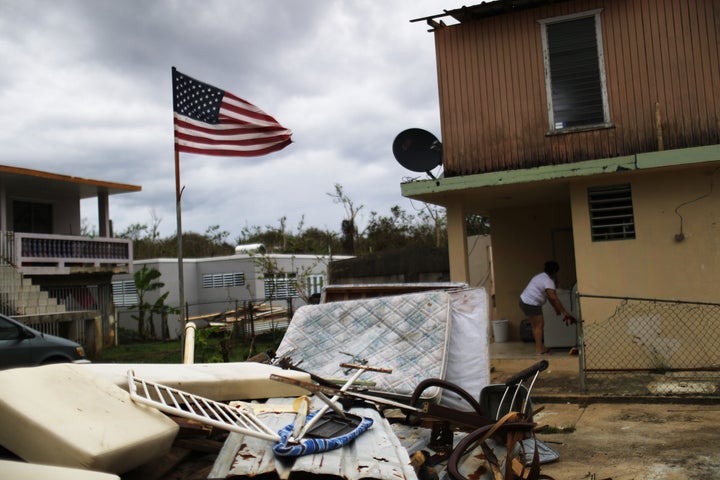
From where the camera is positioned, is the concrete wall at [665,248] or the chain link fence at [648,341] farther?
the concrete wall at [665,248]

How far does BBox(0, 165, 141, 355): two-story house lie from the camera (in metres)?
17.5

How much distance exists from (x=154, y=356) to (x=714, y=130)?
1311cm

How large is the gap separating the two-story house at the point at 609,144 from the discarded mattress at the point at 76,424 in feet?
20.5

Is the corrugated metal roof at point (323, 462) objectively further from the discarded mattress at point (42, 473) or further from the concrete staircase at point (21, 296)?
the concrete staircase at point (21, 296)

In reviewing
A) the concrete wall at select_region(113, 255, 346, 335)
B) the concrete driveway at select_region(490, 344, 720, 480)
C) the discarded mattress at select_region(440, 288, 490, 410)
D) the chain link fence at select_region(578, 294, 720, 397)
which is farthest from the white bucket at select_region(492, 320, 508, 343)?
the concrete wall at select_region(113, 255, 346, 335)

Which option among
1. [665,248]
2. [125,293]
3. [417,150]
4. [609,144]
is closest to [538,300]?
[665,248]

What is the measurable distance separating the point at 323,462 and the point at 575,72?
786cm

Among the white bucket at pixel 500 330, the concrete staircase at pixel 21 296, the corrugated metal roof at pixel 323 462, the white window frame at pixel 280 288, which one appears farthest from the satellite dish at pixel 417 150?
the concrete staircase at pixel 21 296

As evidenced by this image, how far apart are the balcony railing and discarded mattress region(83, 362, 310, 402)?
51.2 ft

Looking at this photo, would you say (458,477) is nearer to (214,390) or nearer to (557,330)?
(214,390)

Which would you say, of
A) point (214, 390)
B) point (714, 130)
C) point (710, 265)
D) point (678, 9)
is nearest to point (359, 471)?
point (214, 390)

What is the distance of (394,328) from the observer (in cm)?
688

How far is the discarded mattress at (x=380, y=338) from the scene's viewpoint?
20.5ft

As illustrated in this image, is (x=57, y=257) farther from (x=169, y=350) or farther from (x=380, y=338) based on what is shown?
(x=380, y=338)
